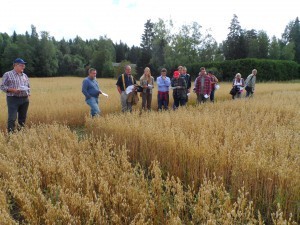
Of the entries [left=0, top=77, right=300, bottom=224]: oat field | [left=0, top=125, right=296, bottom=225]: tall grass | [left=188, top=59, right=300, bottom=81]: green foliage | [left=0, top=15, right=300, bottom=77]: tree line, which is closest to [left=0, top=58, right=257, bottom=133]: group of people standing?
[left=0, top=77, right=300, bottom=224]: oat field

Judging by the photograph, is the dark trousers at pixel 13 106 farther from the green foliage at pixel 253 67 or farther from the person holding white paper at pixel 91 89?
the green foliage at pixel 253 67

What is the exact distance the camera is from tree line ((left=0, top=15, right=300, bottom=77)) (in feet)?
160

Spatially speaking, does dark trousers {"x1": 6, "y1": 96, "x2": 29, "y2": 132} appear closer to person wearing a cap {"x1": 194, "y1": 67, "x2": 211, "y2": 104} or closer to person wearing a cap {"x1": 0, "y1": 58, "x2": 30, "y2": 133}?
person wearing a cap {"x1": 0, "y1": 58, "x2": 30, "y2": 133}

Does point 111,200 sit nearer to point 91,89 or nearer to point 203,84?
point 91,89

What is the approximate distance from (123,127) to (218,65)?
110ft

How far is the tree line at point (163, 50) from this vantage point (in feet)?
160

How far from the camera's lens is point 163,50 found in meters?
50.2

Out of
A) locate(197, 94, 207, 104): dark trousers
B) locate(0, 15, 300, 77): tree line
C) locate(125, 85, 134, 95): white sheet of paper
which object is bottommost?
locate(197, 94, 207, 104): dark trousers

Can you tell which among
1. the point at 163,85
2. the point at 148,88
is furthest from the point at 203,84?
the point at 148,88

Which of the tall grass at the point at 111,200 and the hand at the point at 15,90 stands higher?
the hand at the point at 15,90

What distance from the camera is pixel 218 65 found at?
119 feet

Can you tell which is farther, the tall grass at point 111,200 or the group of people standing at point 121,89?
the group of people standing at point 121,89

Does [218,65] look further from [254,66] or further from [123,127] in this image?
[123,127]

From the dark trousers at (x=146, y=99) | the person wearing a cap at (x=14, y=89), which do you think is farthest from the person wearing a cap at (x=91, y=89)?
the dark trousers at (x=146, y=99)
